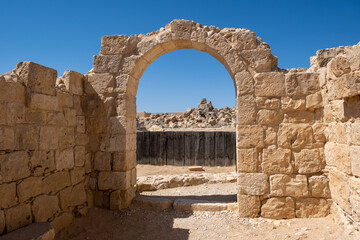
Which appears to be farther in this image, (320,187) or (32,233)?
(320,187)

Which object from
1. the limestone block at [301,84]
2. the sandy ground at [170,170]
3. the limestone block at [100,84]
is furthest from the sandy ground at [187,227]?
the sandy ground at [170,170]

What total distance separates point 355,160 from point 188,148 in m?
7.64

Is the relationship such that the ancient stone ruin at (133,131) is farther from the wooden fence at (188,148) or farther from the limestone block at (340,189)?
the wooden fence at (188,148)

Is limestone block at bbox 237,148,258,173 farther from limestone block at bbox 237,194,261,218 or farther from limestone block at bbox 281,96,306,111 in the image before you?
limestone block at bbox 281,96,306,111

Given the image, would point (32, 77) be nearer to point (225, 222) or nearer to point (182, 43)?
point (182, 43)

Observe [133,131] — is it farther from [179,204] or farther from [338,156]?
[338,156]

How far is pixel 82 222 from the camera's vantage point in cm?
430

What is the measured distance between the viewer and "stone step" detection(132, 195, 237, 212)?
470 centimetres

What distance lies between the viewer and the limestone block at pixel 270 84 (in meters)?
4.32

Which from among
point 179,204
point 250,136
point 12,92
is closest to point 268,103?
point 250,136

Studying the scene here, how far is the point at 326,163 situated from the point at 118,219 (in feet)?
11.7

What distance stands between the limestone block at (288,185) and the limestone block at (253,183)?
0.11m

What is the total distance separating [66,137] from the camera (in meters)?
4.21

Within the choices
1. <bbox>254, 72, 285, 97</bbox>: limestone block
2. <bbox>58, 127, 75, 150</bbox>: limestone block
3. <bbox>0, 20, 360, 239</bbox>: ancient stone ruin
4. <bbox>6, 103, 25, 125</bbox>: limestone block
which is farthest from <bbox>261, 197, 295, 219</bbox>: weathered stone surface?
<bbox>6, 103, 25, 125</bbox>: limestone block
